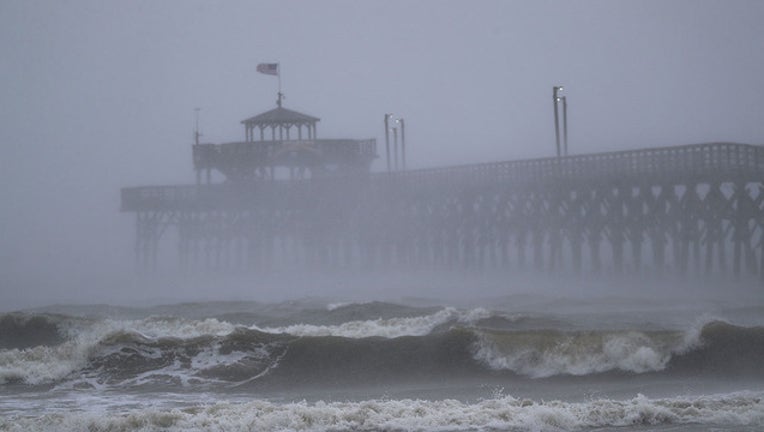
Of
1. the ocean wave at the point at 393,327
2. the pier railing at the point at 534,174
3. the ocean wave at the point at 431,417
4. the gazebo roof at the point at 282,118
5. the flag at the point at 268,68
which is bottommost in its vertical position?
the ocean wave at the point at 431,417

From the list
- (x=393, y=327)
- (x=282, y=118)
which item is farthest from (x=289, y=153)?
(x=393, y=327)

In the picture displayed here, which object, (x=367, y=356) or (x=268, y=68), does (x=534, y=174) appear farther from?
(x=367, y=356)

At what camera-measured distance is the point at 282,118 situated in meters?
44.7

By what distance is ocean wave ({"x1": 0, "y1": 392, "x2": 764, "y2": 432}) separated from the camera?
11.6m

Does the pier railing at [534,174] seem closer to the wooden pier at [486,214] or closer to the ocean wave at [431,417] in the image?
the wooden pier at [486,214]

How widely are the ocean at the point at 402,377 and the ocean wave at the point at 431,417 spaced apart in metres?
0.02

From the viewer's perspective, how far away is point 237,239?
1844 inches

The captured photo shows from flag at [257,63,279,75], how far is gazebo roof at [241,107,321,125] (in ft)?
5.35

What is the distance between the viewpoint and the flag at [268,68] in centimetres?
4562

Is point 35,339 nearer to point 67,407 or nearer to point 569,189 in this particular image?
point 67,407

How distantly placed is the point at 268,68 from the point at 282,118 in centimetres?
236

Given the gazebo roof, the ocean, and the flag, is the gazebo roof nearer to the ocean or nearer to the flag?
the flag

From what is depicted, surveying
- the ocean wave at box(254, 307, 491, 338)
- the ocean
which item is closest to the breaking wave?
the ocean

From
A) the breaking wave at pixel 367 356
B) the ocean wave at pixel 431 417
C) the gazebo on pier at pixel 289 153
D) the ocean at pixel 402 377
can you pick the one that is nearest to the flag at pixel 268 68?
the gazebo on pier at pixel 289 153
